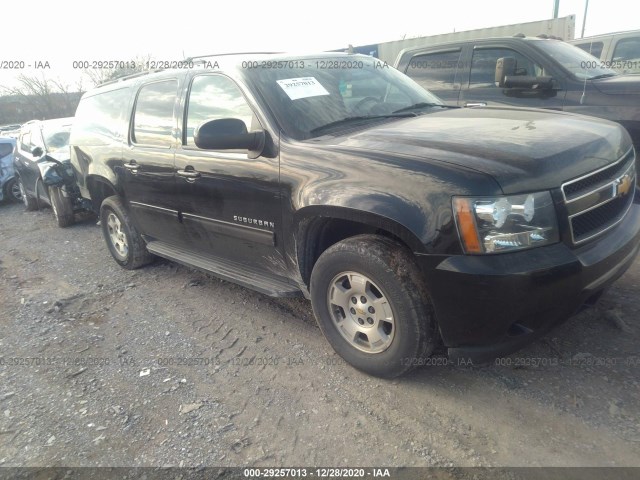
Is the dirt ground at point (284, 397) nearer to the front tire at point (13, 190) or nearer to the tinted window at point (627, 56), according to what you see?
the tinted window at point (627, 56)

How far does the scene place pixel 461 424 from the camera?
2.43m

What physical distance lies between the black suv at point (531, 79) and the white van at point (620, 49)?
2.75 meters

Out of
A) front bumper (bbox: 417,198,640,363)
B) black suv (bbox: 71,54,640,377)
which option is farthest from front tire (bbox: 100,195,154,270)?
front bumper (bbox: 417,198,640,363)

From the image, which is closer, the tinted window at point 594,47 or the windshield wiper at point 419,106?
the windshield wiper at point 419,106

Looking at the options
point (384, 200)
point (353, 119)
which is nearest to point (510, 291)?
point (384, 200)

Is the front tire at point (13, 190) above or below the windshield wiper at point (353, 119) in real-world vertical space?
below

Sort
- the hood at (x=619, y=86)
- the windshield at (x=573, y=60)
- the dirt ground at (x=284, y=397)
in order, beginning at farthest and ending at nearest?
the windshield at (x=573, y=60) → the hood at (x=619, y=86) → the dirt ground at (x=284, y=397)

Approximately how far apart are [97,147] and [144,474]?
3.56m

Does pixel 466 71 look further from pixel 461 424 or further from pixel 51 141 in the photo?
pixel 51 141

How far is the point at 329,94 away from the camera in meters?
3.31

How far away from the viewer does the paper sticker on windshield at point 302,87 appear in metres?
3.18

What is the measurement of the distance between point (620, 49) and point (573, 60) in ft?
11.2

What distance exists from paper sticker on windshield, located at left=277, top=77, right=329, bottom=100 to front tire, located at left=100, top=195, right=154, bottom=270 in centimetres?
233

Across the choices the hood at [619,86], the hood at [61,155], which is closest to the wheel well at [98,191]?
the hood at [61,155]
